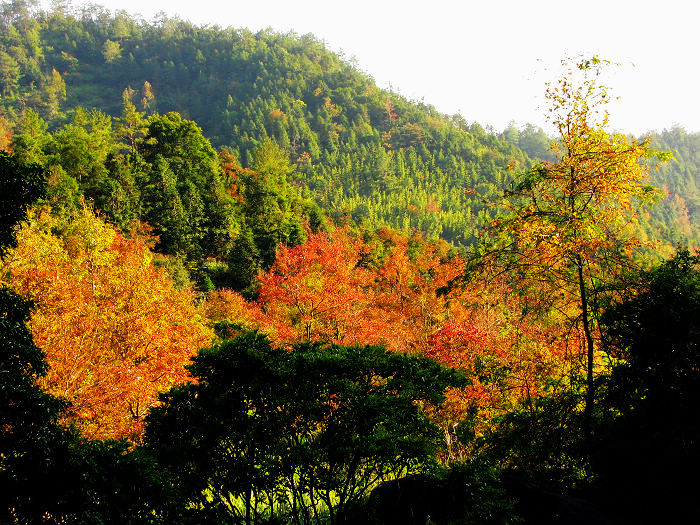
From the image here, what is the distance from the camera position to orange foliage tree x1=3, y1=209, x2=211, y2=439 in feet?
37.1

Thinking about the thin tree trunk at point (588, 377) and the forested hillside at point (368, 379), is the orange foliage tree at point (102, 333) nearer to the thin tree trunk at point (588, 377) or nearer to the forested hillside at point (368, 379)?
the forested hillside at point (368, 379)

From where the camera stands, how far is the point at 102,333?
42.5ft

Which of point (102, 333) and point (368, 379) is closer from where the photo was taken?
point (368, 379)

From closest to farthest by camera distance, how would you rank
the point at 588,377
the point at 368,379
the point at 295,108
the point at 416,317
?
the point at 588,377
the point at 368,379
the point at 416,317
the point at 295,108

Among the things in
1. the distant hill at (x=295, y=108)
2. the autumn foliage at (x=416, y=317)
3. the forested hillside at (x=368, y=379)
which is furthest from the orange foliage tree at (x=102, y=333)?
the distant hill at (x=295, y=108)

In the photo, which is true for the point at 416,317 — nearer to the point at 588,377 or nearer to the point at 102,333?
the point at 102,333

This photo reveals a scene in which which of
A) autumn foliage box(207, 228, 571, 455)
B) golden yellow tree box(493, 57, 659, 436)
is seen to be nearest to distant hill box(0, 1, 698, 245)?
autumn foliage box(207, 228, 571, 455)

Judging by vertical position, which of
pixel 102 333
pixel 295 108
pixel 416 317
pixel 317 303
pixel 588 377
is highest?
pixel 295 108

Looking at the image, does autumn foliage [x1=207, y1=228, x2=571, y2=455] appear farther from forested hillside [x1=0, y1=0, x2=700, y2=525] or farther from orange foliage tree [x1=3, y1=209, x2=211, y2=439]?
orange foliage tree [x1=3, y1=209, x2=211, y2=439]

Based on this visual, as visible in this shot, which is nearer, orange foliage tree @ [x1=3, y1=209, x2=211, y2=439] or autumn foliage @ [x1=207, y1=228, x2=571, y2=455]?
autumn foliage @ [x1=207, y1=228, x2=571, y2=455]

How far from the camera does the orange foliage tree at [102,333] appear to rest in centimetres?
1131

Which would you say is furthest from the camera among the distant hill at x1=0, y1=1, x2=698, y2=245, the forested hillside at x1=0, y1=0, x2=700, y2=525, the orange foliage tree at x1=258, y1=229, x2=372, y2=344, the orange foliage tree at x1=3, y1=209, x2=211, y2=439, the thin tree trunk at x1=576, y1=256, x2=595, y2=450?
the distant hill at x1=0, y1=1, x2=698, y2=245

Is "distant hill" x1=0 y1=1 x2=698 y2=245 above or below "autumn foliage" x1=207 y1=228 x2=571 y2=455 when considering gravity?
above

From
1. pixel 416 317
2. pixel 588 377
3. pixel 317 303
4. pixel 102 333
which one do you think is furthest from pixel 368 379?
pixel 416 317
